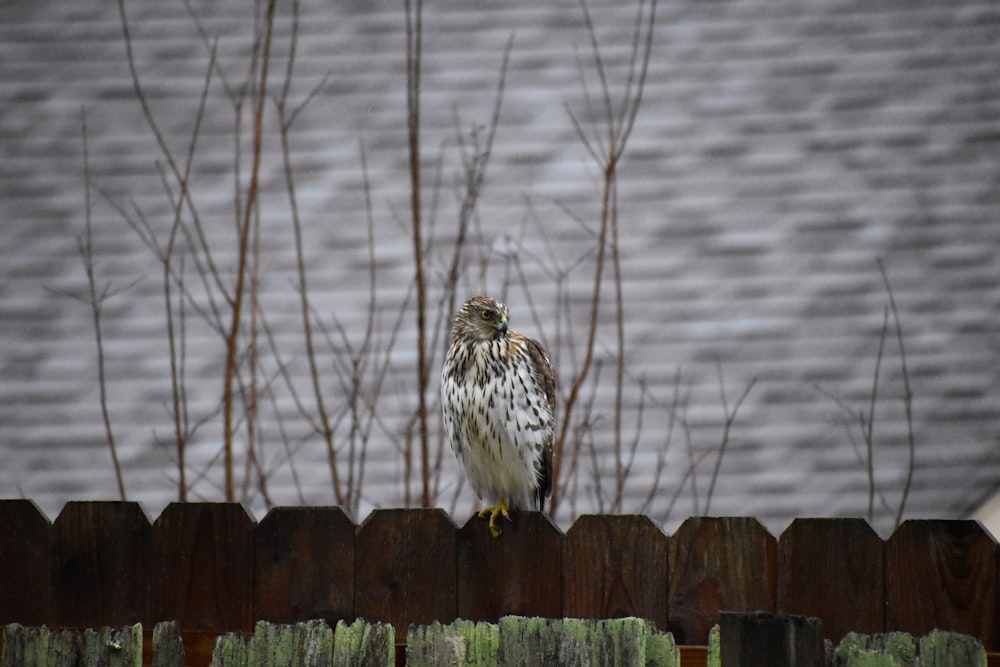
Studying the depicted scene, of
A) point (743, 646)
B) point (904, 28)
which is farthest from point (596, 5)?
point (743, 646)

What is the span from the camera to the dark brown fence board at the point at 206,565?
2611 millimetres

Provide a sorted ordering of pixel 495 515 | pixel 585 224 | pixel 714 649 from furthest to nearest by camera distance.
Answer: pixel 585 224
pixel 495 515
pixel 714 649

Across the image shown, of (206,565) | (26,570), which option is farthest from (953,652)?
(26,570)

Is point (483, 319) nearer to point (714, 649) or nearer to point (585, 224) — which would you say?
point (714, 649)

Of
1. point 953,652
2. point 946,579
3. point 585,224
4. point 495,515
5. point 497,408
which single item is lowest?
point 953,652

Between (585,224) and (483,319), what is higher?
(585,224)

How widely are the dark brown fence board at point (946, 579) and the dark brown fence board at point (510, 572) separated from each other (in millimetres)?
709

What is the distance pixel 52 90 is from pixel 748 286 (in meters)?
4.17

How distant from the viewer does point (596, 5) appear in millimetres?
7145

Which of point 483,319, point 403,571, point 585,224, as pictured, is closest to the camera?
point 403,571

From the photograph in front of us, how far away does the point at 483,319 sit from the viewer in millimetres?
3750

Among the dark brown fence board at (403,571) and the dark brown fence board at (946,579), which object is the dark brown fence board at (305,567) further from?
the dark brown fence board at (946,579)

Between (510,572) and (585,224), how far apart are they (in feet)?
13.8

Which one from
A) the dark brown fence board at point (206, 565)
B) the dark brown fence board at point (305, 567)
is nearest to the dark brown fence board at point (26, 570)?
the dark brown fence board at point (206, 565)
